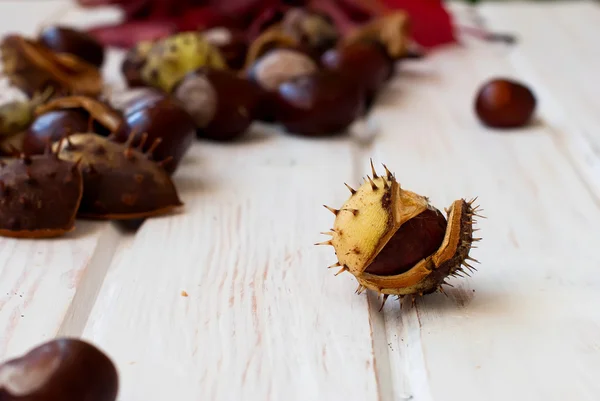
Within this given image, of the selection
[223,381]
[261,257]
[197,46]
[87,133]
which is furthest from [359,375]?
[197,46]

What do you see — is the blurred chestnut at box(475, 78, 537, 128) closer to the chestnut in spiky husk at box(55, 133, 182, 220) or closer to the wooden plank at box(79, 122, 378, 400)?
the wooden plank at box(79, 122, 378, 400)

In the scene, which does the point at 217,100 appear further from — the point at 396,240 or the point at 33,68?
the point at 396,240

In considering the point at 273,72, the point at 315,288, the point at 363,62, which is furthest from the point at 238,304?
the point at 363,62

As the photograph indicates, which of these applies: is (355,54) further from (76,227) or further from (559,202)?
(76,227)

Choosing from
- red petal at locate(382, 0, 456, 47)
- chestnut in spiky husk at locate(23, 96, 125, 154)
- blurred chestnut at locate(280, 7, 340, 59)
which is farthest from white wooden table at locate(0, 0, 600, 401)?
red petal at locate(382, 0, 456, 47)

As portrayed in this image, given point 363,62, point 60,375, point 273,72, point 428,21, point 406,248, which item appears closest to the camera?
point 60,375

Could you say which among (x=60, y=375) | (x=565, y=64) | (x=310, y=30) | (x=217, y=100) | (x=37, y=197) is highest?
(x=60, y=375)
